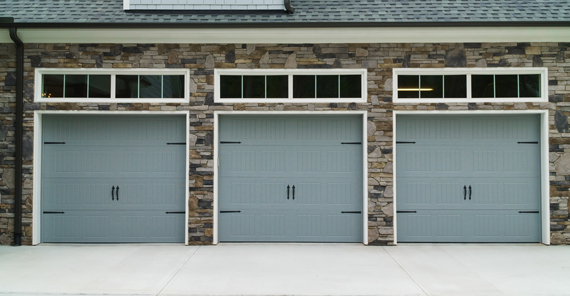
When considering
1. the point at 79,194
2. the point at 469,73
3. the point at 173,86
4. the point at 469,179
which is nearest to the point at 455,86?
the point at 469,73

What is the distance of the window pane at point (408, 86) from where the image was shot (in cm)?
691

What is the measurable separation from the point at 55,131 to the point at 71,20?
1848mm

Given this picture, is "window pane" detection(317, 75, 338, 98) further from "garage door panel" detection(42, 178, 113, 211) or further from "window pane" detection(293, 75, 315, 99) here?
"garage door panel" detection(42, 178, 113, 211)

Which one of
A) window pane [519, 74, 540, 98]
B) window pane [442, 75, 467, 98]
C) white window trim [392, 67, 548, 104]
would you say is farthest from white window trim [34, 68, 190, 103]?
window pane [519, 74, 540, 98]

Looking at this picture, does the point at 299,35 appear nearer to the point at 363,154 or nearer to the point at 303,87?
the point at 303,87

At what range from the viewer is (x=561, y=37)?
677 cm

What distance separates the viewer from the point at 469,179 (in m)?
6.97

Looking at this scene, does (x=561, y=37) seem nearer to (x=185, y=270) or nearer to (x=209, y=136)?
(x=209, y=136)

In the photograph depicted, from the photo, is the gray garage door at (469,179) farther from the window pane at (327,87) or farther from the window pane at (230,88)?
the window pane at (230,88)

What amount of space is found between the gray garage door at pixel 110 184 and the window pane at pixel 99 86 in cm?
39

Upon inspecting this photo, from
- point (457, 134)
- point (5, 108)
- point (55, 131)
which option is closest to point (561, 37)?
point (457, 134)

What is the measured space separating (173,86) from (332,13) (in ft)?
9.58

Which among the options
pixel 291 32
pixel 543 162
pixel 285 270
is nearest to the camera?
pixel 285 270

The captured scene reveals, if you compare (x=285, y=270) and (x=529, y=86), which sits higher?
(x=529, y=86)
